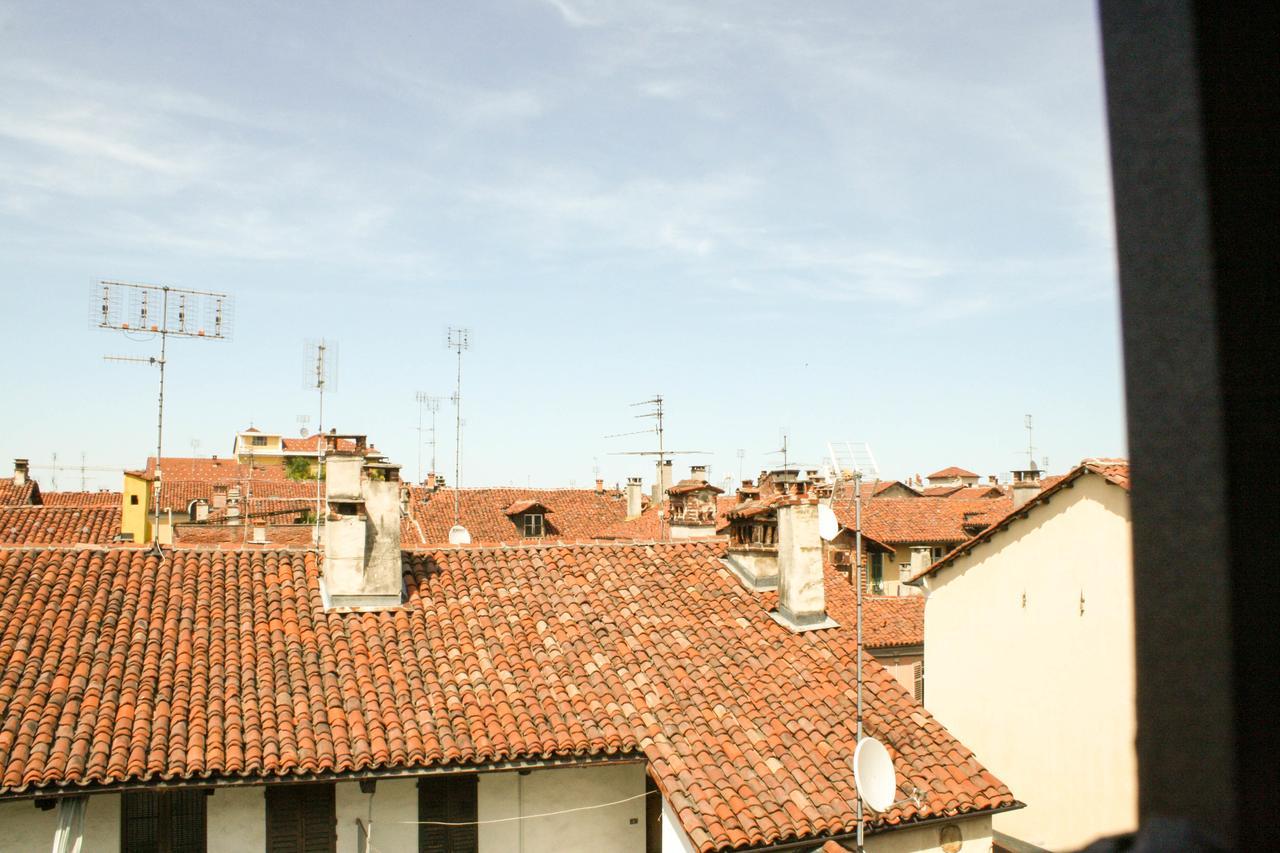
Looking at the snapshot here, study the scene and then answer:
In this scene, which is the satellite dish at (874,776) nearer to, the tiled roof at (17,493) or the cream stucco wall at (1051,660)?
the cream stucco wall at (1051,660)

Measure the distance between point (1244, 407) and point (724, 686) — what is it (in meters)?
12.1

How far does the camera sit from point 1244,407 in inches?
30.5

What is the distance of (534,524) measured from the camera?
133 feet

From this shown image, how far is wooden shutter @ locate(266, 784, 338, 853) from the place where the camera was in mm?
10547

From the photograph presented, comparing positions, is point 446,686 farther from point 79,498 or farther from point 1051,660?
point 79,498

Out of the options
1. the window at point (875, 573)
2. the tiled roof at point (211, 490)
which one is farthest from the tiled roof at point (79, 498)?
the window at point (875, 573)

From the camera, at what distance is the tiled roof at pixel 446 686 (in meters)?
10.2

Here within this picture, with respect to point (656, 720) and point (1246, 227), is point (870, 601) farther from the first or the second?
point (1246, 227)

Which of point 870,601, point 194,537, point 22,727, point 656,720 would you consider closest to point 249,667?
point 22,727

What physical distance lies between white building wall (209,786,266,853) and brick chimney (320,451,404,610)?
9.91 feet

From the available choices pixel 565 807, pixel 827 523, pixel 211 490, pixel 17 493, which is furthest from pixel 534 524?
pixel 565 807

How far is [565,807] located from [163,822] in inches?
166

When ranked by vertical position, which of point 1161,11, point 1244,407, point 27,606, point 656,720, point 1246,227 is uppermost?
point 1161,11

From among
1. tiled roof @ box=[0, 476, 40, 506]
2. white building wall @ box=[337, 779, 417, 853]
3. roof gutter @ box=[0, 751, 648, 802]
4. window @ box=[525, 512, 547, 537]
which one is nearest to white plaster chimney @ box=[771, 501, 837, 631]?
roof gutter @ box=[0, 751, 648, 802]
